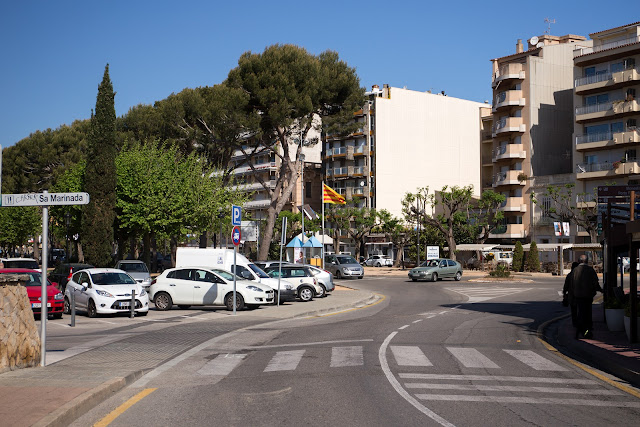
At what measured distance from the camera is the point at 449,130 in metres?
94.2

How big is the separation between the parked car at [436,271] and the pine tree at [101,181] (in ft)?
68.2

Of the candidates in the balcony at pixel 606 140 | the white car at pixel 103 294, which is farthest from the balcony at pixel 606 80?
the white car at pixel 103 294

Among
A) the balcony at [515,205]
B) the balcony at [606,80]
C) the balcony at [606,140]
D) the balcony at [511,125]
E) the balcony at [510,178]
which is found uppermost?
the balcony at [606,80]

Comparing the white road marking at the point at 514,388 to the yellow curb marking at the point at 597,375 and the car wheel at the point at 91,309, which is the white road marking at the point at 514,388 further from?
the car wheel at the point at 91,309

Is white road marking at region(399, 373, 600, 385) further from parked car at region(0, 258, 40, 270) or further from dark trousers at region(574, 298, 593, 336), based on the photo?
parked car at region(0, 258, 40, 270)

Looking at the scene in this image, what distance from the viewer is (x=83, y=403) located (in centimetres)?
823

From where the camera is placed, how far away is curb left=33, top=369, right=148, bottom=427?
7.25 m

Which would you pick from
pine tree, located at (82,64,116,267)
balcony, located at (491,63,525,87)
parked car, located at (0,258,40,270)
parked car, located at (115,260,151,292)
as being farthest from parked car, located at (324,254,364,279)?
balcony, located at (491,63,525,87)

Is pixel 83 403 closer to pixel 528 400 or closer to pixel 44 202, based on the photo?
pixel 44 202

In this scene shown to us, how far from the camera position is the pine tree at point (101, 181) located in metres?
42.1

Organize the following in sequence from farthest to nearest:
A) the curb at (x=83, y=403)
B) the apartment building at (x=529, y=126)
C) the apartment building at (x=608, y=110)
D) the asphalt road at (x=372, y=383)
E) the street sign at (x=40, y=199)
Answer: the apartment building at (x=529, y=126)
the apartment building at (x=608, y=110)
the street sign at (x=40, y=199)
the asphalt road at (x=372, y=383)
the curb at (x=83, y=403)

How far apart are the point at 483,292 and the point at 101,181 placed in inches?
934

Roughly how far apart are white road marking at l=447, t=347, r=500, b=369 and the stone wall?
285 inches

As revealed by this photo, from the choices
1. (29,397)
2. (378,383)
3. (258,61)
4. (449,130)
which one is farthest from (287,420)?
(449,130)
